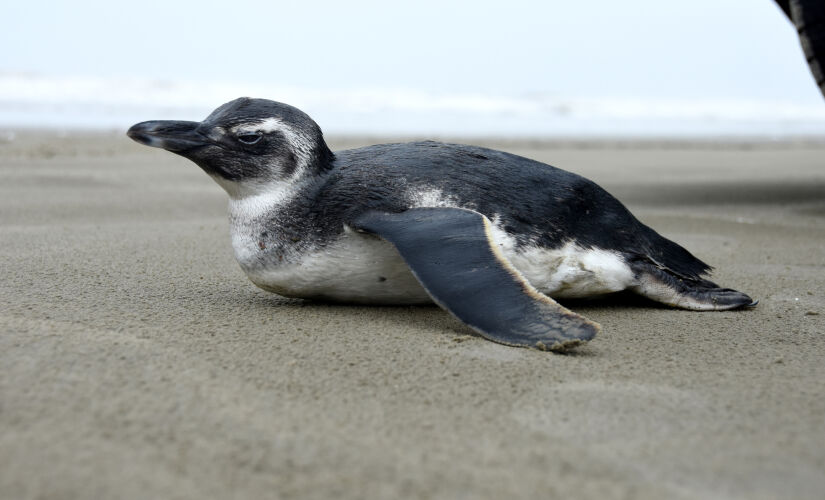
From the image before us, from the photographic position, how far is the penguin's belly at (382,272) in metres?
2.75

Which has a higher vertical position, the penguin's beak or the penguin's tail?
the penguin's beak

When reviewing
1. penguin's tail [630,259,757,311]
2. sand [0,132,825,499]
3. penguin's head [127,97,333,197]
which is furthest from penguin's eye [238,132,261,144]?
penguin's tail [630,259,757,311]

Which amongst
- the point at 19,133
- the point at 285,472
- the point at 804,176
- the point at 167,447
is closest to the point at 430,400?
the point at 285,472

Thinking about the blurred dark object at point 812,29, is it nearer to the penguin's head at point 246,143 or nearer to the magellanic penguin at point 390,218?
the magellanic penguin at point 390,218

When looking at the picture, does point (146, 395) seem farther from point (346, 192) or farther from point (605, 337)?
point (605, 337)

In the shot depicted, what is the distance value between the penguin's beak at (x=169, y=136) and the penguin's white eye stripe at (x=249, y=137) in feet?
0.38

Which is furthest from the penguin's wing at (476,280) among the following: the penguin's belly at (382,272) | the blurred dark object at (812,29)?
the blurred dark object at (812,29)

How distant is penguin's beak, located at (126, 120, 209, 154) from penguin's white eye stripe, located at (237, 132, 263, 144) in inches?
4.6

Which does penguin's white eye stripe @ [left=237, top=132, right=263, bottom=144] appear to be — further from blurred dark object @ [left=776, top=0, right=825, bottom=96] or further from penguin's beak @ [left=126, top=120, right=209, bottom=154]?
blurred dark object @ [left=776, top=0, right=825, bottom=96]

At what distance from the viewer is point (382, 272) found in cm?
278

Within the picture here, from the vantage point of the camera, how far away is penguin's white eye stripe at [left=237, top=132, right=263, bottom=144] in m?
2.81

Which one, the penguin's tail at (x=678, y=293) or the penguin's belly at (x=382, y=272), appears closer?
the penguin's belly at (x=382, y=272)

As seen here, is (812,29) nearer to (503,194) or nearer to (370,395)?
(503,194)

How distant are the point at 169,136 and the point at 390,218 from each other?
0.81m
